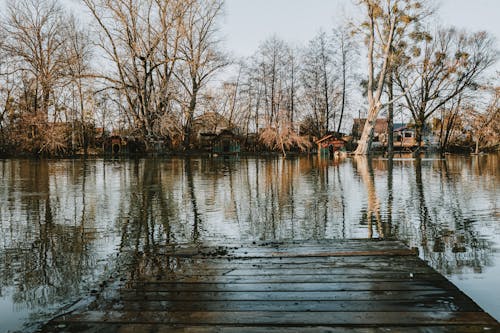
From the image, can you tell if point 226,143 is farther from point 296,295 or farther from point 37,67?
point 296,295

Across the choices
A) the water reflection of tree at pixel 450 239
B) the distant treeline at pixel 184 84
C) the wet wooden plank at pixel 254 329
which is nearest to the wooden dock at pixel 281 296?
the wet wooden plank at pixel 254 329

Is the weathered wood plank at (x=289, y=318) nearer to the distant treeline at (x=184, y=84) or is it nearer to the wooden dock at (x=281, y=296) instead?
the wooden dock at (x=281, y=296)

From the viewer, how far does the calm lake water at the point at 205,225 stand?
15.9 feet

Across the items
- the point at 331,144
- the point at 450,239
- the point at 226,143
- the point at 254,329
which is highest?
the point at 226,143

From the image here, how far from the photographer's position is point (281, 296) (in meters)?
3.77

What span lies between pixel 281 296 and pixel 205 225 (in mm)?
4479

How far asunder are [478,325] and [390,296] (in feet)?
2.32

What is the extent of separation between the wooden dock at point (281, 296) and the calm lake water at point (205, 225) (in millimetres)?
540

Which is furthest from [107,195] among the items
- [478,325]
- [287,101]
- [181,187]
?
[287,101]

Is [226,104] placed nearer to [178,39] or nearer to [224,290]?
[178,39]

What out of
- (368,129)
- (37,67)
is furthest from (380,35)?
(37,67)

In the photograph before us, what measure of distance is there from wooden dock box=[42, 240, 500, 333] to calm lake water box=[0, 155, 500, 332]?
0.54 meters

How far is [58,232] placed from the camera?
7676 millimetres

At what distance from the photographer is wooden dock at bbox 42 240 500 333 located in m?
3.16
